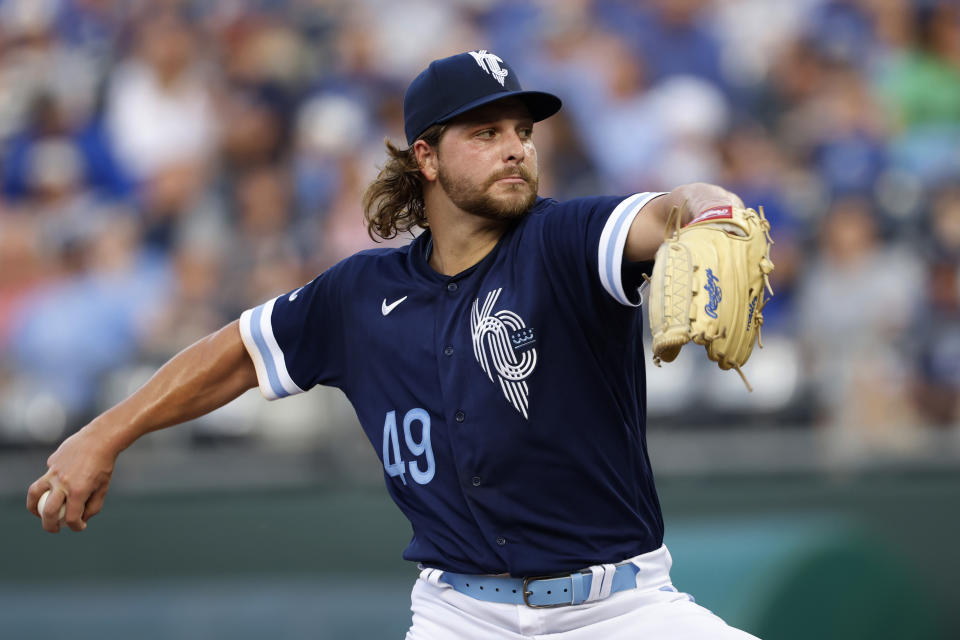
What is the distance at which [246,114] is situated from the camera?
27.8 ft

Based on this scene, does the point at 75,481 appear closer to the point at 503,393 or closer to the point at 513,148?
the point at 503,393

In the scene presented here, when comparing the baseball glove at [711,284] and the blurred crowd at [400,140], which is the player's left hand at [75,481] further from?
the blurred crowd at [400,140]

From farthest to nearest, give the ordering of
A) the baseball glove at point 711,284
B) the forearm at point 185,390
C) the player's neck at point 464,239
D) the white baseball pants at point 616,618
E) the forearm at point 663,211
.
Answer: the forearm at point 185,390 < the player's neck at point 464,239 < the white baseball pants at point 616,618 < the forearm at point 663,211 < the baseball glove at point 711,284

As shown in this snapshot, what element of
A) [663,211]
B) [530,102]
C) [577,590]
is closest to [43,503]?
[577,590]

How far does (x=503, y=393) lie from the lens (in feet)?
9.64

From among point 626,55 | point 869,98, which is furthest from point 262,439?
point 869,98

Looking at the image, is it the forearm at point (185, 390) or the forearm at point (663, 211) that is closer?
the forearm at point (663, 211)

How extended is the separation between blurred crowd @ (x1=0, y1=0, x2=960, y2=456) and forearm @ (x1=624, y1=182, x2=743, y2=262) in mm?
3232

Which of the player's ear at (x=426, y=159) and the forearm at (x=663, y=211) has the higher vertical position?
the player's ear at (x=426, y=159)

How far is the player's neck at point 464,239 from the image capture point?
10.4 ft

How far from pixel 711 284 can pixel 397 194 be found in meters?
1.28

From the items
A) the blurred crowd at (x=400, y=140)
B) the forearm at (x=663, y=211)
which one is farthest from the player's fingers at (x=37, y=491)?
→ the blurred crowd at (x=400, y=140)

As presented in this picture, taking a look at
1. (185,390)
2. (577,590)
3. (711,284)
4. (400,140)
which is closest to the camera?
(711,284)

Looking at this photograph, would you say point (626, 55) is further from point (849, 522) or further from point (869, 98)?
point (849, 522)
